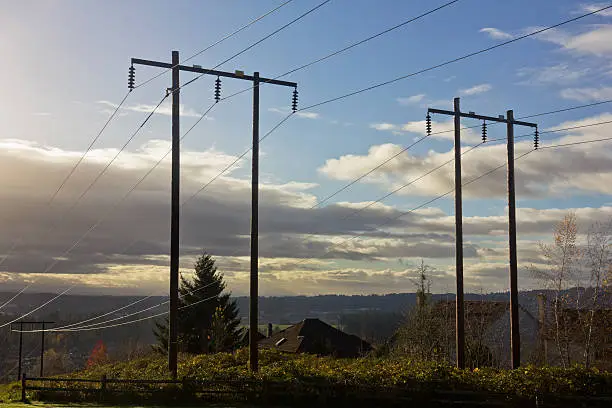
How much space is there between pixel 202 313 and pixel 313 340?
10.7m

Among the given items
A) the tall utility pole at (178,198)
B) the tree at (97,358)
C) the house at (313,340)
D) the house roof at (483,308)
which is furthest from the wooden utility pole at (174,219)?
the house at (313,340)

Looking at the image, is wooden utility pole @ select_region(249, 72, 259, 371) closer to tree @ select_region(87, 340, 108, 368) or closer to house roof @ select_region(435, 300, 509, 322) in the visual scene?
tree @ select_region(87, 340, 108, 368)

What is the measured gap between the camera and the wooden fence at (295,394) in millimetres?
22781

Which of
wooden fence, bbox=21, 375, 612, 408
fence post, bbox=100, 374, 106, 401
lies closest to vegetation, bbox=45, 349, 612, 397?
wooden fence, bbox=21, 375, 612, 408

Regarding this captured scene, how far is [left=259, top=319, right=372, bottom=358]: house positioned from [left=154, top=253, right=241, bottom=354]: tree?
4.03 metres

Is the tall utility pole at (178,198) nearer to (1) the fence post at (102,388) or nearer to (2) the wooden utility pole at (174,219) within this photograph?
(2) the wooden utility pole at (174,219)

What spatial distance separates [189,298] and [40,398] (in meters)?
34.2

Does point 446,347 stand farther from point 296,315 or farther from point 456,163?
point 296,315

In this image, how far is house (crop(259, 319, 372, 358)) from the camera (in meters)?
59.7

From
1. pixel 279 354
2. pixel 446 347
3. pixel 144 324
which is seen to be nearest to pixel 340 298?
pixel 144 324

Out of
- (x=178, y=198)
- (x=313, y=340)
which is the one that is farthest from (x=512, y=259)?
(x=313, y=340)

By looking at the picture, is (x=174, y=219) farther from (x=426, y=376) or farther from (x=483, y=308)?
(x=483, y=308)

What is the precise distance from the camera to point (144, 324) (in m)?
156

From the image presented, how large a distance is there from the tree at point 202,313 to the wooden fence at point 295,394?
30746 millimetres
